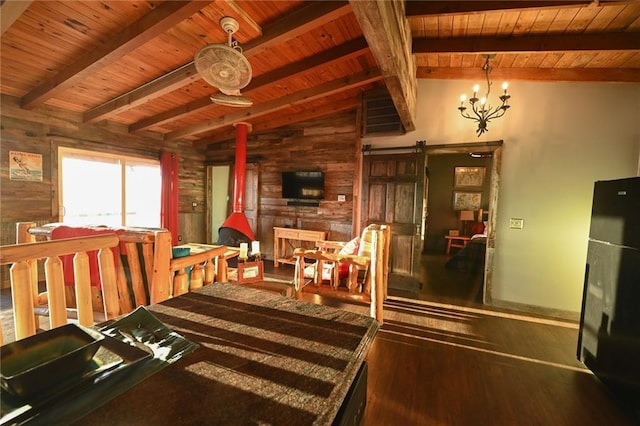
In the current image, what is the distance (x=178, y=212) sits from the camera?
5.42 m

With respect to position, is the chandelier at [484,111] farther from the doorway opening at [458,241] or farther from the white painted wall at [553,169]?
the doorway opening at [458,241]

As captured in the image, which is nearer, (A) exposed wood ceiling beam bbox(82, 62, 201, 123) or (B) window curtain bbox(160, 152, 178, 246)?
(A) exposed wood ceiling beam bbox(82, 62, 201, 123)

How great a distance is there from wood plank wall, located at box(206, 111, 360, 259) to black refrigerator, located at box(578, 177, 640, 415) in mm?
2871

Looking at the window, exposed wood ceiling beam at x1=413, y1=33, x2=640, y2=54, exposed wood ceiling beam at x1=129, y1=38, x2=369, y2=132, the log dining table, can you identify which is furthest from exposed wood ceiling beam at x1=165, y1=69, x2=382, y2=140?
the log dining table

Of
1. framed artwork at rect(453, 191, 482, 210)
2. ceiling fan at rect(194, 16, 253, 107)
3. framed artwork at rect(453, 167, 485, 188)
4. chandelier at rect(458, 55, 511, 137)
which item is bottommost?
framed artwork at rect(453, 191, 482, 210)

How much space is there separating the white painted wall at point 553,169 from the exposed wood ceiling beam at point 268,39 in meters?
2.24

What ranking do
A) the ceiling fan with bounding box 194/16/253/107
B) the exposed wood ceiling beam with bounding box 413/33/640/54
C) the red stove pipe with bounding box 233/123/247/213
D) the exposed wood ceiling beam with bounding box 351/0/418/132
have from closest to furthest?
the exposed wood ceiling beam with bounding box 351/0/418/132 < the ceiling fan with bounding box 194/16/253/107 < the exposed wood ceiling beam with bounding box 413/33/640/54 < the red stove pipe with bounding box 233/123/247/213

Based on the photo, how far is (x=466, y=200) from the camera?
680 centimetres

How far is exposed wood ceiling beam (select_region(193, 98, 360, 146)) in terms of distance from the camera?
14.7 ft

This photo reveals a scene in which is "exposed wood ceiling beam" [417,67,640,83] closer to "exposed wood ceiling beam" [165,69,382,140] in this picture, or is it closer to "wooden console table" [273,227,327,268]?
"exposed wood ceiling beam" [165,69,382,140]

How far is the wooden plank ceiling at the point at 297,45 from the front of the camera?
2100 mm

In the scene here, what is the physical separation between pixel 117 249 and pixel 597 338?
3480mm

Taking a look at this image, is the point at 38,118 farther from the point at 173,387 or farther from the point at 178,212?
the point at 173,387

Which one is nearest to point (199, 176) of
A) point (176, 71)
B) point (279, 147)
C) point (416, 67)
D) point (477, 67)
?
point (279, 147)
